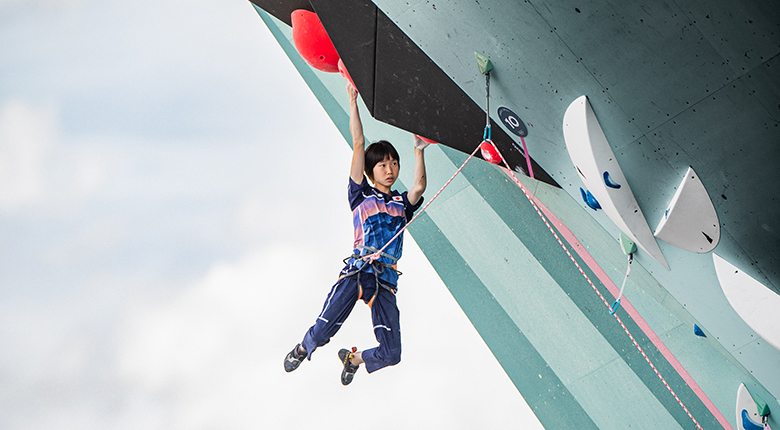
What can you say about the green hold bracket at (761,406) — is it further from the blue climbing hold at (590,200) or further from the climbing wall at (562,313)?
the blue climbing hold at (590,200)

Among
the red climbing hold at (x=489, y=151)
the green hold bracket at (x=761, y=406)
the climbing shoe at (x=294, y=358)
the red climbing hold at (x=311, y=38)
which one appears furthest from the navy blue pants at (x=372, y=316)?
the green hold bracket at (x=761, y=406)

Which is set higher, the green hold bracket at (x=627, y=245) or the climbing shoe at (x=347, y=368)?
the climbing shoe at (x=347, y=368)

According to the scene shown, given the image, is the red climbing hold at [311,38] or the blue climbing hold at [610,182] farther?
the red climbing hold at [311,38]

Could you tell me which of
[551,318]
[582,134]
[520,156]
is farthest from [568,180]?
[551,318]

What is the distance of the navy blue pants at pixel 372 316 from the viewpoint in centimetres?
248

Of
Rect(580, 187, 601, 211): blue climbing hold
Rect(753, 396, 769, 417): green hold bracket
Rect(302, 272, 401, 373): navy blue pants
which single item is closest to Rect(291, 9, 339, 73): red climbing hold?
Rect(302, 272, 401, 373): navy blue pants

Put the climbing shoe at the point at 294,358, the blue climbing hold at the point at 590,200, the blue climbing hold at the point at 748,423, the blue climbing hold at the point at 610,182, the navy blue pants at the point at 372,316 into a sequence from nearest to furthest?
the blue climbing hold at the point at 610,182 < the blue climbing hold at the point at 590,200 < the navy blue pants at the point at 372,316 < the climbing shoe at the point at 294,358 < the blue climbing hold at the point at 748,423

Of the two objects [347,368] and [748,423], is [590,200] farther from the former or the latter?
[748,423]

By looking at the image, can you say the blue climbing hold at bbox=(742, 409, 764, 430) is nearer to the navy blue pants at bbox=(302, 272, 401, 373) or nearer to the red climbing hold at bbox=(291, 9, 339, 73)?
the navy blue pants at bbox=(302, 272, 401, 373)

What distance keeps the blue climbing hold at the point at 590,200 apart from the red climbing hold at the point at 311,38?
1.14m

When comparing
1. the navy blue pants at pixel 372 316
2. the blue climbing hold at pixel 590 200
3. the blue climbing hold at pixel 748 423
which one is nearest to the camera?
the blue climbing hold at pixel 590 200

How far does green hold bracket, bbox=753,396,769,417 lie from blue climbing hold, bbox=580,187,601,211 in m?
1.30

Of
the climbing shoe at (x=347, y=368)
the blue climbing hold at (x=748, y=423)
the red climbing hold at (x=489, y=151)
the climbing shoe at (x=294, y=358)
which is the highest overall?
the red climbing hold at (x=489, y=151)

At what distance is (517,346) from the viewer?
12.1 ft
